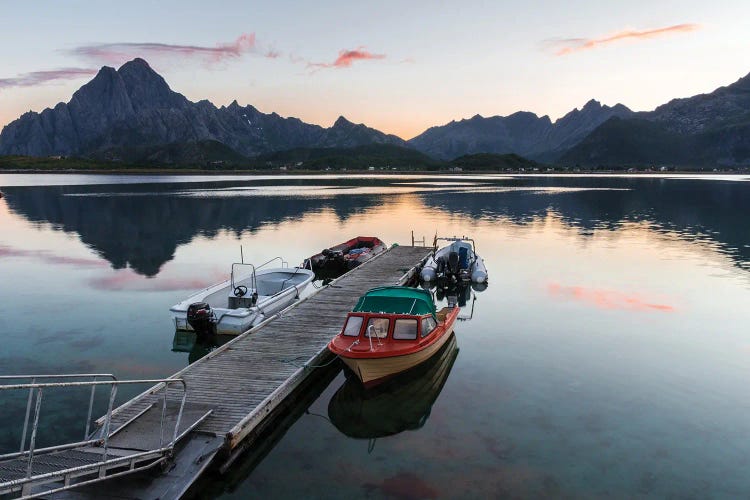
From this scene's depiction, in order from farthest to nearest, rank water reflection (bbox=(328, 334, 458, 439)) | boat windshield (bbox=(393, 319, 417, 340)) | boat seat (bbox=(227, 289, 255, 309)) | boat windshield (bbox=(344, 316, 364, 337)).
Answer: boat seat (bbox=(227, 289, 255, 309)), boat windshield (bbox=(393, 319, 417, 340)), boat windshield (bbox=(344, 316, 364, 337)), water reflection (bbox=(328, 334, 458, 439))

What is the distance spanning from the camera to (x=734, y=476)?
15125mm

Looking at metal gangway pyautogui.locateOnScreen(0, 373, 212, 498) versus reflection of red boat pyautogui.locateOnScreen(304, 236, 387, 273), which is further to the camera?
reflection of red boat pyautogui.locateOnScreen(304, 236, 387, 273)

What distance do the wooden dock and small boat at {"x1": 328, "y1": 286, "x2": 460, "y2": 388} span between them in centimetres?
170

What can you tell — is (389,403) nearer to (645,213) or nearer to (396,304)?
(396,304)

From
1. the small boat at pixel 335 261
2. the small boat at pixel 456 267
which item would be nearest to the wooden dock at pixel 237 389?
the small boat at pixel 456 267

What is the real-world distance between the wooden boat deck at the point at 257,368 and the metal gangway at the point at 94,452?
817 millimetres

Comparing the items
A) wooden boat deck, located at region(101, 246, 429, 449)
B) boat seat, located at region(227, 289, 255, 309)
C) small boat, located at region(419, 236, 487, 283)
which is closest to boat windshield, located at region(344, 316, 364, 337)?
wooden boat deck, located at region(101, 246, 429, 449)

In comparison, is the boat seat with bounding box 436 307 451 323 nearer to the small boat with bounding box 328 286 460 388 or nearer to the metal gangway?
the small boat with bounding box 328 286 460 388

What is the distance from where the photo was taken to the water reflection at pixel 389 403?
719 inches

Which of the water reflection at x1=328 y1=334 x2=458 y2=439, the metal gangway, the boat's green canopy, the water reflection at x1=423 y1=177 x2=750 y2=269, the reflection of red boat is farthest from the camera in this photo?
the water reflection at x1=423 y1=177 x2=750 y2=269

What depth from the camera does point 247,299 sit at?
2772cm

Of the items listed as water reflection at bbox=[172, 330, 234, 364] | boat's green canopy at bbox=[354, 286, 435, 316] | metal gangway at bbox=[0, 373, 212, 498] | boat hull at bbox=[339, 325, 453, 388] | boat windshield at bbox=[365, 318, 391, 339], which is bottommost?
water reflection at bbox=[172, 330, 234, 364]

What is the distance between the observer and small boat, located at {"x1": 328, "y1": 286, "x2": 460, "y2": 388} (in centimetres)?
1997

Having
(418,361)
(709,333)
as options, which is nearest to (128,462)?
(418,361)
